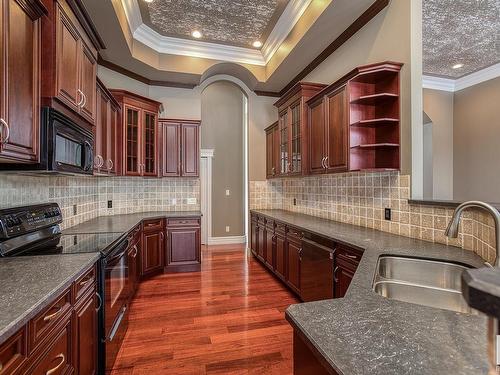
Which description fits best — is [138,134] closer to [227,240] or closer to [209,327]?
[209,327]

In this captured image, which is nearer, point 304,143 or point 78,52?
point 78,52

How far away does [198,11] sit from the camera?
3.54 metres

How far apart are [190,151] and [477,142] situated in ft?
16.0

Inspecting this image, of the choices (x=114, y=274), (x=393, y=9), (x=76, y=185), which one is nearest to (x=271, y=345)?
(x=114, y=274)

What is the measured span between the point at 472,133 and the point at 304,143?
3.51 metres

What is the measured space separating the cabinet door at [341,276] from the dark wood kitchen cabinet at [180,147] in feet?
9.53

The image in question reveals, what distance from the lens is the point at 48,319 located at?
1.18 meters

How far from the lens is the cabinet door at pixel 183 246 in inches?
165

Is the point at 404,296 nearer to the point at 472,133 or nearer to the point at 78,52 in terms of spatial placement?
the point at 78,52

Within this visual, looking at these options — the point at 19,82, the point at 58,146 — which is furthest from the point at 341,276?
the point at 19,82

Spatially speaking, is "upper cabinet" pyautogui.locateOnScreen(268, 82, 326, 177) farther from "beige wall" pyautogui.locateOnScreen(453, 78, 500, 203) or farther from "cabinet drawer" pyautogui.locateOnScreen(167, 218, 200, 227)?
"beige wall" pyautogui.locateOnScreen(453, 78, 500, 203)

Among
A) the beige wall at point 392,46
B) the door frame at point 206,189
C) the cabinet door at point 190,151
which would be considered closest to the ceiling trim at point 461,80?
the beige wall at point 392,46

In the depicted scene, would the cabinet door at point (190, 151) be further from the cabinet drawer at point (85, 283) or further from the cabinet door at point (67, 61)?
the cabinet drawer at point (85, 283)

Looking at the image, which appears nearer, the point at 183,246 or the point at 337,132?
the point at 337,132
